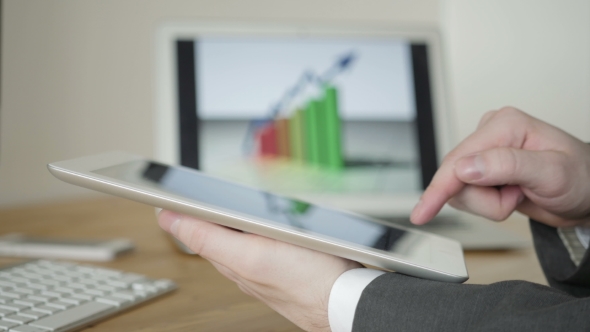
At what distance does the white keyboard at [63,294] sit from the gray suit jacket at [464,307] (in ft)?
0.66

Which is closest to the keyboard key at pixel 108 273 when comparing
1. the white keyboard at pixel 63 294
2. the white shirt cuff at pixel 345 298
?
the white keyboard at pixel 63 294

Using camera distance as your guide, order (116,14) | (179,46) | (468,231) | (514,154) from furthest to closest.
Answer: (116,14) < (179,46) < (468,231) < (514,154)

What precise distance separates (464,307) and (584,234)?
298 millimetres

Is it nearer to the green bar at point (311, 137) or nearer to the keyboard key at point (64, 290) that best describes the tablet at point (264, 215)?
the keyboard key at point (64, 290)

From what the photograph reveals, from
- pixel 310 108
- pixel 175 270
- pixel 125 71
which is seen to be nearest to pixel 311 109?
pixel 310 108

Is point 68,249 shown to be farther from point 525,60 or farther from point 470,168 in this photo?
point 525,60

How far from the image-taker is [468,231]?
2.33 feet

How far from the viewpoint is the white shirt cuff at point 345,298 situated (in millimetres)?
337

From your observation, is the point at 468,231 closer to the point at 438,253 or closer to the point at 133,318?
the point at 438,253

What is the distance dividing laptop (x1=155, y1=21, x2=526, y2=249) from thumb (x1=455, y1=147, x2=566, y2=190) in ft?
1.02

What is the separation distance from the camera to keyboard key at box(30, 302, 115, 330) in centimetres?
35

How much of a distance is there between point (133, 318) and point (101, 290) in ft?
0.16

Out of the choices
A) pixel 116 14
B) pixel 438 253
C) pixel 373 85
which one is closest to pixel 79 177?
pixel 438 253

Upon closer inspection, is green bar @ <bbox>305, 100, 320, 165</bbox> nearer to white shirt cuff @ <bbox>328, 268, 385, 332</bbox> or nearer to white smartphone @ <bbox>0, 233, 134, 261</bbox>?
white smartphone @ <bbox>0, 233, 134, 261</bbox>
